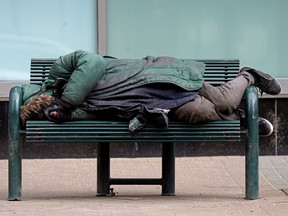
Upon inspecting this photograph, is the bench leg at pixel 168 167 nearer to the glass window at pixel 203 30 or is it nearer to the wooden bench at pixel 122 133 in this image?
the wooden bench at pixel 122 133

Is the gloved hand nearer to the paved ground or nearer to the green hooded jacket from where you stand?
the green hooded jacket

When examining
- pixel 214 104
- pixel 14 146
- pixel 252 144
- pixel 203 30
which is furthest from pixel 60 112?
pixel 203 30

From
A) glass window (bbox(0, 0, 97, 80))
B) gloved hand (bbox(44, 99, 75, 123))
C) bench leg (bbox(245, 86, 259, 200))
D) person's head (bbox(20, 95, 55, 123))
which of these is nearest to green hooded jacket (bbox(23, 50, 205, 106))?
gloved hand (bbox(44, 99, 75, 123))

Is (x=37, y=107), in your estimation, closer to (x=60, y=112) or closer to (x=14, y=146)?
(x=60, y=112)

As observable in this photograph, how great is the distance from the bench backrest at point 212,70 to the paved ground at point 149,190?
886 mm

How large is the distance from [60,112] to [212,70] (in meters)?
1.40

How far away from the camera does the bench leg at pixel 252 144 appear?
806 cm

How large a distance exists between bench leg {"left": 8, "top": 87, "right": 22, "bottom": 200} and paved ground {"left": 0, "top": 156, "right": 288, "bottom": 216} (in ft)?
0.34

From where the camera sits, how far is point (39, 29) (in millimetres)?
11273

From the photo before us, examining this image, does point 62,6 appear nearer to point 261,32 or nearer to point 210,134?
point 261,32

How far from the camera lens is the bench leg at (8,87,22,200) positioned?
8.06m

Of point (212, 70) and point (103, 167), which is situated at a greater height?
point (212, 70)

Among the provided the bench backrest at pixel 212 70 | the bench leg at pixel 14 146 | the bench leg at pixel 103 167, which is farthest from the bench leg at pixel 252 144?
the bench leg at pixel 14 146

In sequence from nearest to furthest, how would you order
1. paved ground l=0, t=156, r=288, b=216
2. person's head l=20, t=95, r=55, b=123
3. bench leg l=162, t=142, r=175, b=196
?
paved ground l=0, t=156, r=288, b=216 < person's head l=20, t=95, r=55, b=123 < bench leg l=162, t=142, r=175, b=196
